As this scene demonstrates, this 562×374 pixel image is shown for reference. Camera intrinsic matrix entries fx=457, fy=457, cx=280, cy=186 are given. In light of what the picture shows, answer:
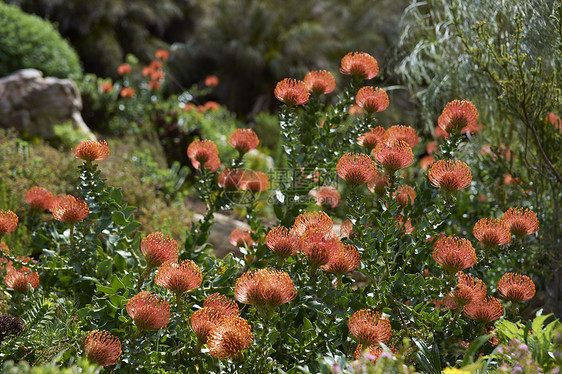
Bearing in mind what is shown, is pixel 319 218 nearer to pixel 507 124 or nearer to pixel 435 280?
pixel 435 280

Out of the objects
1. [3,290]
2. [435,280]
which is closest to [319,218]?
[435,280]

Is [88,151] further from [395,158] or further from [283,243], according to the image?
[395,158]

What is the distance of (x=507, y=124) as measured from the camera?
3.37 metres

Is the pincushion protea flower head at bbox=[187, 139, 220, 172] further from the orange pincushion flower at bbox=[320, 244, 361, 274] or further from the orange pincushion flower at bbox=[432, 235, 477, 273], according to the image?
A: the orange pincushion flower at bbox=[432, 235, 477, 273]

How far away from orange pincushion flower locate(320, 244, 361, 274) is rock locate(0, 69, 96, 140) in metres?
4.38

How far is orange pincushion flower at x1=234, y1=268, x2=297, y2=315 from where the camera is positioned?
1.31 metres

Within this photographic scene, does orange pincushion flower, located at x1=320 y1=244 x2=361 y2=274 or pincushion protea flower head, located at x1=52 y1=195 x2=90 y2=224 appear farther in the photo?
pincushion protea flower head, located at x1=52 y1=195 x2=90 y2=224

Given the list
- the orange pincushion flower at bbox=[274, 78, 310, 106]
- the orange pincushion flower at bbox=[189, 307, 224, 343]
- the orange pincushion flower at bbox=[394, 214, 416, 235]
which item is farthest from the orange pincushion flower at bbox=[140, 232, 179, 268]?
the orange pincushion flower at bbox=[394, 214, 416, 235]

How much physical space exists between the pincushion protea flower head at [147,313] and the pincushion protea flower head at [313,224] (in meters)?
0.52

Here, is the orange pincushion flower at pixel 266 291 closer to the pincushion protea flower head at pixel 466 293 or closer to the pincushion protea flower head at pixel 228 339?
the pincushion protea flower head at pixel 228 339

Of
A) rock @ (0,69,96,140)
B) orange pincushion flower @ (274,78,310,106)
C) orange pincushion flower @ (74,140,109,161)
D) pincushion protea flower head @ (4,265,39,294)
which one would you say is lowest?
rock @ (0,69,96,140)

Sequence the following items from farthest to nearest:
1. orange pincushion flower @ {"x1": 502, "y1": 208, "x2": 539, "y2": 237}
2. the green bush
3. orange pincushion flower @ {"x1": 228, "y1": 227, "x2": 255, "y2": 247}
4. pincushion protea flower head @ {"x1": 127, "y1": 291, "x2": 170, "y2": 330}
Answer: the green bush < orange pincushion flower @ {"x1": 228, "y1": 227, "x2": 255, "y2": 247} < orange pincushion flower @ {"x1": 502, "y1": 208, "x2": 539, "y2": 237} < pincushion protea flower head @ {"x1": 127, "y1": 291, "x2": 170, "y2": 330}

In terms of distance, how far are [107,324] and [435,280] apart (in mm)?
1207

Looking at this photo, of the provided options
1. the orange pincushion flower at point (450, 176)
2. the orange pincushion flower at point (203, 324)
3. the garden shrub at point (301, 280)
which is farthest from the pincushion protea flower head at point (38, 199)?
the orange pincushion flower at point (450, 176)
